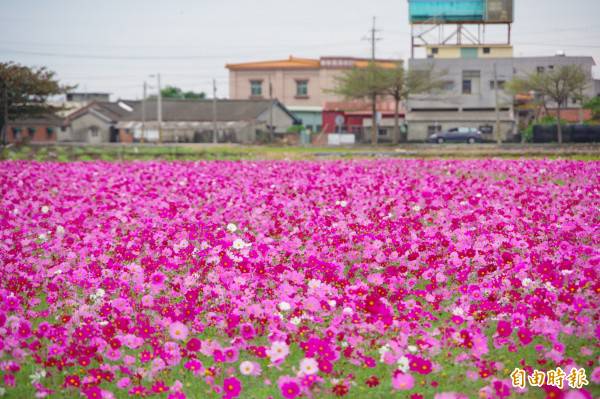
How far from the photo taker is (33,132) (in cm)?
7494

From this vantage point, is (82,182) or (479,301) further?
(82,182)

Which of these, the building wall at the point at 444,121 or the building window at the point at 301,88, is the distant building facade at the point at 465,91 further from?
the building window at the point at 301,88

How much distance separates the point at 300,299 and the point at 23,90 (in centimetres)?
5523

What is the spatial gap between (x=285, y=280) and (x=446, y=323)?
125 centimetres

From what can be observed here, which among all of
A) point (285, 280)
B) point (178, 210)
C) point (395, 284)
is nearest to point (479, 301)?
point (395, 284)

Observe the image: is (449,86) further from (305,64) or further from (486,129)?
(305,64)

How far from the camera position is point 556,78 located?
50.5 meters

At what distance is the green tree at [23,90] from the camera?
53.5 m

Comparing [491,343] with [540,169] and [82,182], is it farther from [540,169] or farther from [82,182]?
[540,169]

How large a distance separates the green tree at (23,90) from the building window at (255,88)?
29.3 meters

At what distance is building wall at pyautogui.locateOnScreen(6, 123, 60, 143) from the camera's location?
74.4 metres

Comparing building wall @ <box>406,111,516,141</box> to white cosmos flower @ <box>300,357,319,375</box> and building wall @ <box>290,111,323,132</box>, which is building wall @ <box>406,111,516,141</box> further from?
white cosmos flower @ <box>300,357,319,375</box>

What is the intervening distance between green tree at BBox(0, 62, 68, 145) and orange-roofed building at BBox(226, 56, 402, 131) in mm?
28879

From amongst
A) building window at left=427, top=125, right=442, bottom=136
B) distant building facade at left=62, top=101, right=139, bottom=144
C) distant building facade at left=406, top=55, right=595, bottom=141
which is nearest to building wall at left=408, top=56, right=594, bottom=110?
distant building facade at left=406, top=55, right=595, bottom=141
